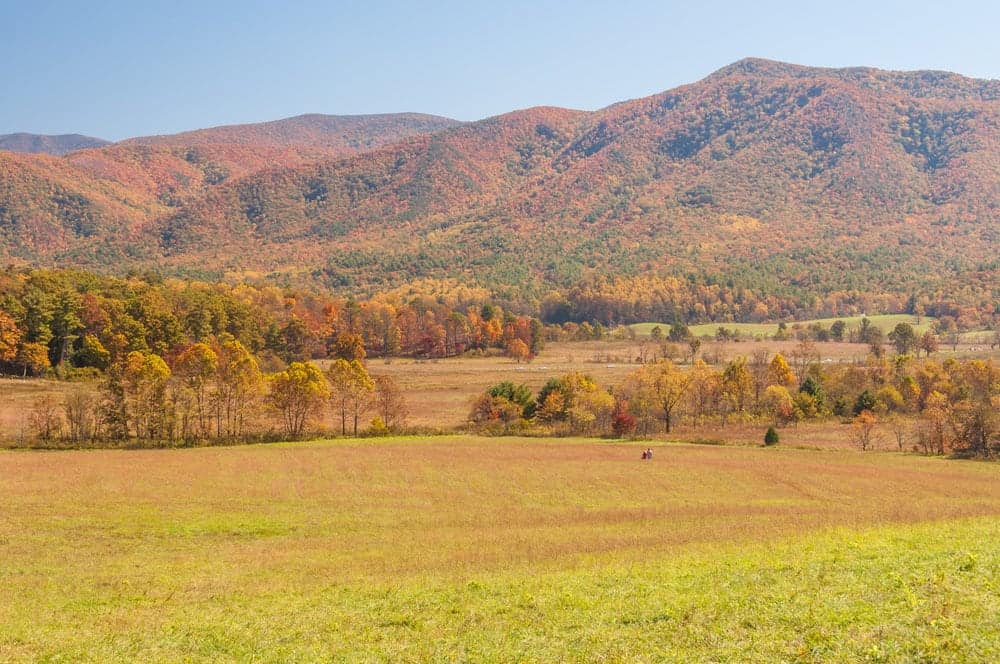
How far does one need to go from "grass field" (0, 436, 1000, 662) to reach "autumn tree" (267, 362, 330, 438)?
13034 mm

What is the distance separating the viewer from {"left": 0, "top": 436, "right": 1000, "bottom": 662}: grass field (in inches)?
643

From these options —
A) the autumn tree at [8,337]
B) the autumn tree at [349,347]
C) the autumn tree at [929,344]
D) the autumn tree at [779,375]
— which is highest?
the autumn tree at [8,337]

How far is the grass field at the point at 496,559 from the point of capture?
53.6ft

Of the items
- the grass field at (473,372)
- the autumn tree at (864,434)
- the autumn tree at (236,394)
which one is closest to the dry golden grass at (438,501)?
the autumn tree at (236,394)

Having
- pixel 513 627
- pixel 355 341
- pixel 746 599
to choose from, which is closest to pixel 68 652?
pixel 513 627

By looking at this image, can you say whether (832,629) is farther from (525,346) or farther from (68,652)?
(525,346)

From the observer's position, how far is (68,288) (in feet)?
333

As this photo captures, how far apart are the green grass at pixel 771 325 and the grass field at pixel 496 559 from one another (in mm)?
119619

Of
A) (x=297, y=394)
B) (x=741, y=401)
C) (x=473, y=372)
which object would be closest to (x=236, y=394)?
(x=297, y=394)

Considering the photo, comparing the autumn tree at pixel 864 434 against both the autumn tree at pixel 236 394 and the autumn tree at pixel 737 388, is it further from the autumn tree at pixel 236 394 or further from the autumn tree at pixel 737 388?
the autumn tree at pixel 236 394

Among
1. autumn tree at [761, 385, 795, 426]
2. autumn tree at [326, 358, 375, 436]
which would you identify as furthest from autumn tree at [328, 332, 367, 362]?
autumn tree at [761, 385, 795, 426]

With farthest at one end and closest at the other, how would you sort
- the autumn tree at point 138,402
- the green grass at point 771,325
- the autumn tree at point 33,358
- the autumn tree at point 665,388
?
the green grass at point 771,325 < the autumn tree at point 33,358 < the autumn tree at point 665,388 < the autumn tree at point 138,402

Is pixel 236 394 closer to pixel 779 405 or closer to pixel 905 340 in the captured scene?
pixel 779 405

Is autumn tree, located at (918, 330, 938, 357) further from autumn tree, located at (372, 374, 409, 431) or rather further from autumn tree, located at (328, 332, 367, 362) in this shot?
autumn tree, located at (372, 374, 409, 431)
